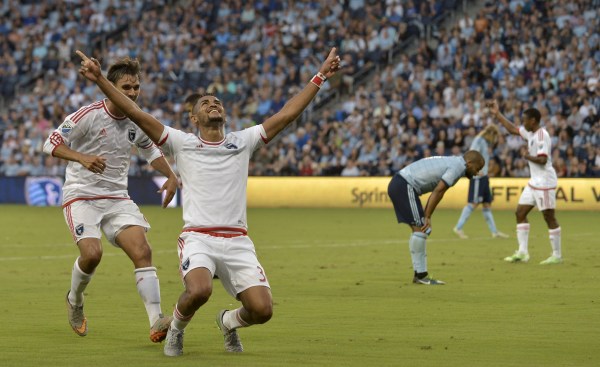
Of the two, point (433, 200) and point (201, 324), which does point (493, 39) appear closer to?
point (433, 200)

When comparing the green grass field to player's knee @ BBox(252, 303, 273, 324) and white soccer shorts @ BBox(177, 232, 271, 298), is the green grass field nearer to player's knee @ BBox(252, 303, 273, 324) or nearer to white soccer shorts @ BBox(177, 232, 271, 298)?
player's knee @ BBox(252, 303, 273, 324)

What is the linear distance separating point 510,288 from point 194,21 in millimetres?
31433

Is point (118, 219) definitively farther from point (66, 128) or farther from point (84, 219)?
point (66, 128)

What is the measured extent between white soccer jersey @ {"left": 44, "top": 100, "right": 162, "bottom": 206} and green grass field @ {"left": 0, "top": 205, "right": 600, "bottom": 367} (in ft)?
4.08

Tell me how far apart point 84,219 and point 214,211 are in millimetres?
1869

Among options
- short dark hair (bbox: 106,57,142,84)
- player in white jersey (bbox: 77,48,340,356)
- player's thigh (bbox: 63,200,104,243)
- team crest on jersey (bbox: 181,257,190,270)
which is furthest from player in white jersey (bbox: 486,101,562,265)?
team crest on jersey (bbox: 181,257,190,270)

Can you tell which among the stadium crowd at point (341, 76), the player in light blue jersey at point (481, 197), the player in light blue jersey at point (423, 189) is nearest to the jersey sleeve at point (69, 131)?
the player in light blue jersey at point (423, 189)

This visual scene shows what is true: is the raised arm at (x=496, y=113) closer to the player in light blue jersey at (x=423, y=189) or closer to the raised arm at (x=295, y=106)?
the player in light blue jersey at (x=423, y=189)

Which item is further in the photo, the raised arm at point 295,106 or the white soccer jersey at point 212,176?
the raised arm at point 295,106

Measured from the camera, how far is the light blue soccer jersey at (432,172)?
15.1 m

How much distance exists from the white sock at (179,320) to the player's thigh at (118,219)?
5.26ft

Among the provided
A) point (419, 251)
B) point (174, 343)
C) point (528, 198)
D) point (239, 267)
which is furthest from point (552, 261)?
point (174, 343)

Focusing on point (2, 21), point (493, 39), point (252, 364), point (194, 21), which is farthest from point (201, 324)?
point (2, 21)

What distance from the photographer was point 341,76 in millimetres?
38969
